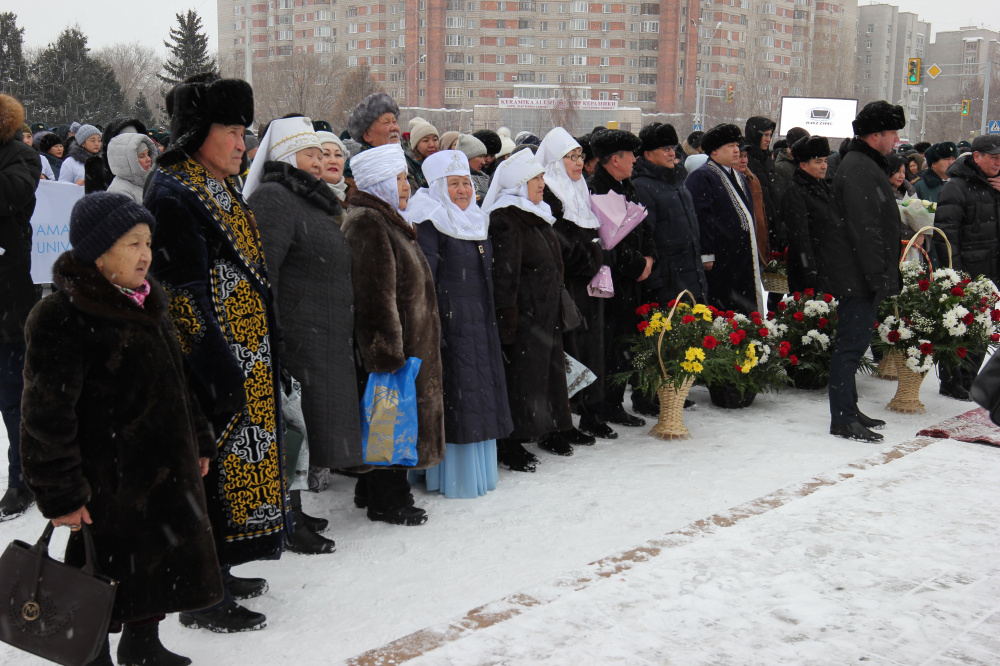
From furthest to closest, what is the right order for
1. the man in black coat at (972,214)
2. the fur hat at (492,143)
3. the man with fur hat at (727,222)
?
the fur hat at (492,143) < the man in black coat at (972,214) < the man with fur hat at (727,222)

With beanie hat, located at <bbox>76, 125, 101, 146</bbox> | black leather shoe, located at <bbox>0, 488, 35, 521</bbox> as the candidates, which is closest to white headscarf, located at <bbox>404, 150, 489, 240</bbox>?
black leather shoe, located at <bbox>0, 488, 35, 521</bbox>

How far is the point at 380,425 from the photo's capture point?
15.2ft

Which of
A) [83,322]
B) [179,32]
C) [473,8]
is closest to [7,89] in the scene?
[179,32]

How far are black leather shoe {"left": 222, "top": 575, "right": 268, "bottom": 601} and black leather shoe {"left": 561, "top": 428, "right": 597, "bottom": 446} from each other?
2.93 metres

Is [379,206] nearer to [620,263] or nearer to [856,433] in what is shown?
[620,263]

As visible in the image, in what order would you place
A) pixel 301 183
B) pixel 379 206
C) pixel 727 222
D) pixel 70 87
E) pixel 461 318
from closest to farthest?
1. pixel 301 183
2. pixel 379 206
3. pixel 461 318
4. pixel 727 222
5. pixel 70 87

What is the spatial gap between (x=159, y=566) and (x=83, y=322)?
83 centimetres

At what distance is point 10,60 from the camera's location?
35.1m

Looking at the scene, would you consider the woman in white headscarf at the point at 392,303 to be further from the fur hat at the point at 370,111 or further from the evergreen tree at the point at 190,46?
the evergreen tree at the point at 190,46

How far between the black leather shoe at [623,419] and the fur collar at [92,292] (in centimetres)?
463

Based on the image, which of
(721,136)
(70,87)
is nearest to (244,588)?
(721,136)

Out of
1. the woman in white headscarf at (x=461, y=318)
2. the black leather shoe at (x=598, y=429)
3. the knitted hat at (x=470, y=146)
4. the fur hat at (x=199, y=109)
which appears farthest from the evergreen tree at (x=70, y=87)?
the fur hat at (x=199, y=109)

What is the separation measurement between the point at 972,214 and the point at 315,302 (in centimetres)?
633

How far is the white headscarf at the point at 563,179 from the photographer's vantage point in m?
6.18
